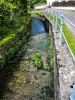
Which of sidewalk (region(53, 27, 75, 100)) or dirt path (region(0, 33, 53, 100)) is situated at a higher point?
sidewalk (region(53, 27, 75, 100))

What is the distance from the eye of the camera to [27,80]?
980cm

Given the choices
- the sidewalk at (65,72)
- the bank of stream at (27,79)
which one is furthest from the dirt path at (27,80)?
the sidewalk at (65,72)

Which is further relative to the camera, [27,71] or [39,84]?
[27,71]

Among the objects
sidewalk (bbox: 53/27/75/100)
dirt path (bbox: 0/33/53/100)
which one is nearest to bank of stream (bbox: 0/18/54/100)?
dirt path (bbox: 0/33/53/100)

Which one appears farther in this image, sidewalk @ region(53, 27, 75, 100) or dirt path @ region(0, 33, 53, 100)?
dirt path @ region(0, 33, 53, 100)

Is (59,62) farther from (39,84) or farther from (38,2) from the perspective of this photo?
(38,2)

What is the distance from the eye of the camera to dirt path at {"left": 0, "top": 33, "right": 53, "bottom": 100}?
27.9 feet

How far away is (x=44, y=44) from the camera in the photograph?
55.3 ft

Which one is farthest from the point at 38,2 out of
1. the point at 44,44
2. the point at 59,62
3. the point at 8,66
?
the point at 59,62

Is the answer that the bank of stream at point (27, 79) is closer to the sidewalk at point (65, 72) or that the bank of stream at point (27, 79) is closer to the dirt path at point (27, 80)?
the dirt path at point (27, 80)

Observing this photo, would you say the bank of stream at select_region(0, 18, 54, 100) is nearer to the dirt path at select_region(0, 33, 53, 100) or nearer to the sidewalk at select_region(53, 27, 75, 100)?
the dirt path at select_region(0, 33, 53, 100)

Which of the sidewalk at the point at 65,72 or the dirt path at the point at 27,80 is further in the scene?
the dirt path at the point at 27,80

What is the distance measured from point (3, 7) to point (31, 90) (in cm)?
667

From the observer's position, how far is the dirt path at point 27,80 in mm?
8500
